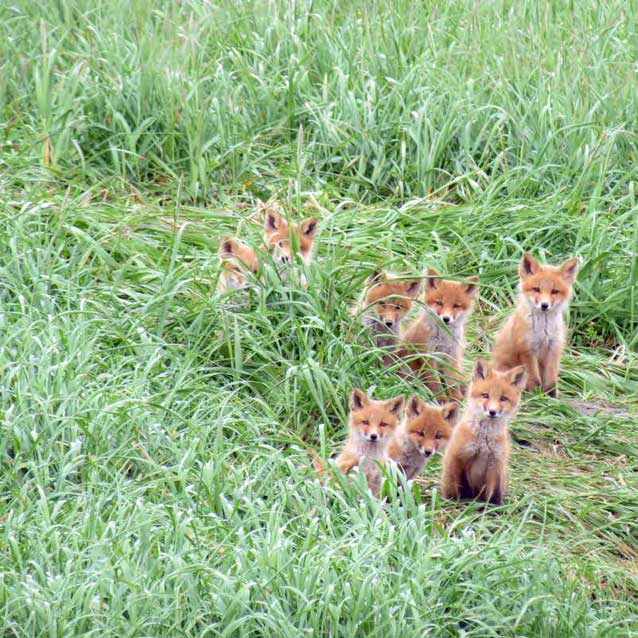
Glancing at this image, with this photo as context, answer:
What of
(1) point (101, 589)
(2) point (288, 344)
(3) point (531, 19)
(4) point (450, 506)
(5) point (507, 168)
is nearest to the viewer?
(1) point (101, 589)

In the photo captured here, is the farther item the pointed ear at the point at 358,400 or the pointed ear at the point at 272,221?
the pointed ear at the point at 272,221

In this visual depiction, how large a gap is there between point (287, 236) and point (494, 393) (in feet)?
6.00

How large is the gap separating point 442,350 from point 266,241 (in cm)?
113

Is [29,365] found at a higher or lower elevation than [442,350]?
higher

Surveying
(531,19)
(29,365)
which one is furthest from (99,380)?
(531,19)

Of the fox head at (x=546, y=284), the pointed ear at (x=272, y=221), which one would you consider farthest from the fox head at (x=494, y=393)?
the pointed ear at (x=272, y=221)

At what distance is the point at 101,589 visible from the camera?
5059 mm

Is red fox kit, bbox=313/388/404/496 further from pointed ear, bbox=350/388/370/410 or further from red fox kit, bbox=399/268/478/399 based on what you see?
red fox kit, bbox=399/268/478/399

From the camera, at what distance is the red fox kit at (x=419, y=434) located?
255 inches

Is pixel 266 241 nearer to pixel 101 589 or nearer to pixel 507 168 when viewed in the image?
pixel 507 168

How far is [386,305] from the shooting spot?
7.55m

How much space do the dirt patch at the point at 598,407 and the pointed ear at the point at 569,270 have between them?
24.7 inches

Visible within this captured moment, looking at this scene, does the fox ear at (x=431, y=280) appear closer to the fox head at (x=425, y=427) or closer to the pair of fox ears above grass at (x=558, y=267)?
the pair of fox ears above grass at (x=558, y=267)

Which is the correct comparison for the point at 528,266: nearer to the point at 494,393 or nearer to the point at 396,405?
the point at 494,393
